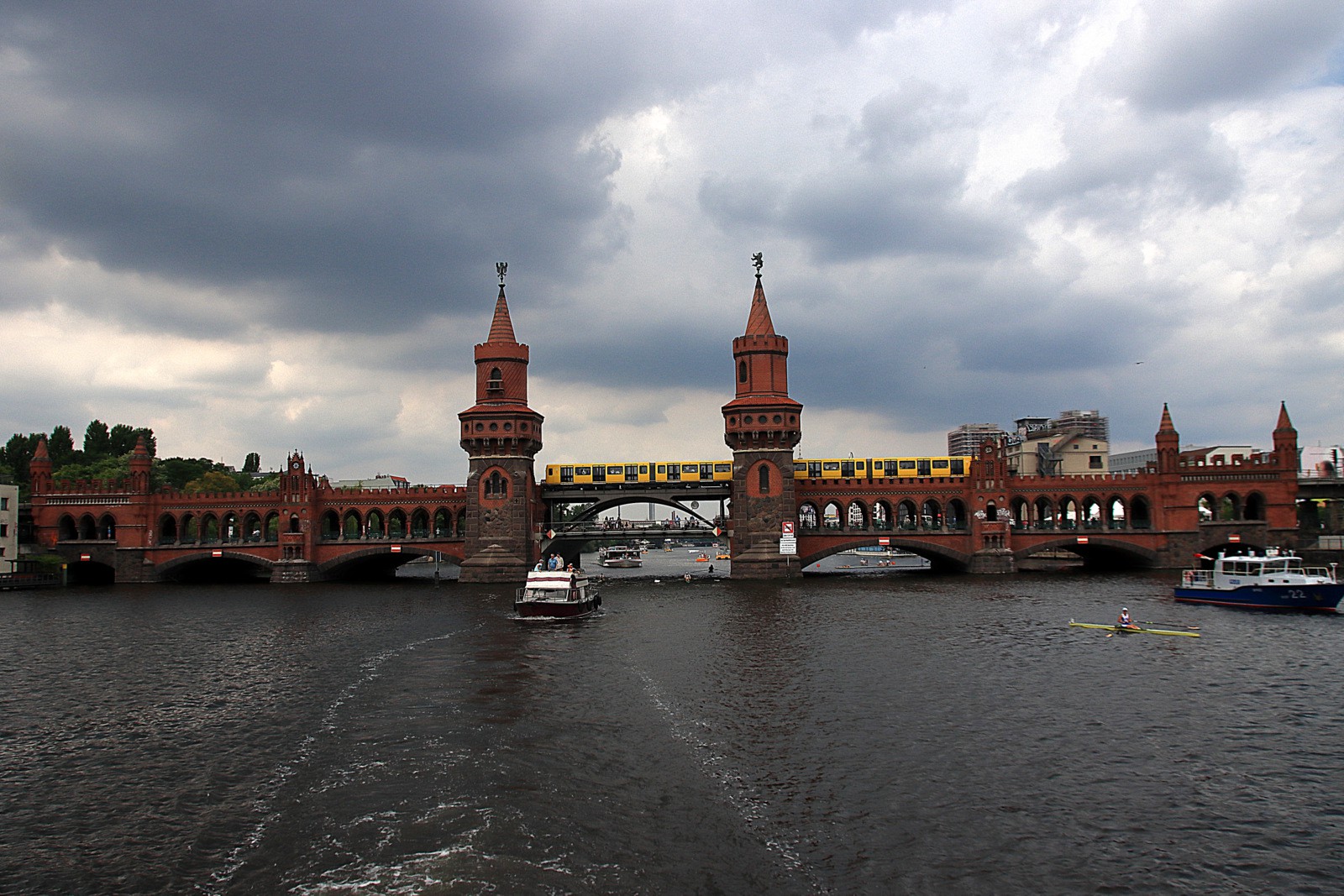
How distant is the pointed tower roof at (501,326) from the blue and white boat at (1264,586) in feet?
209

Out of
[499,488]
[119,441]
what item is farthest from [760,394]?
[119,441]

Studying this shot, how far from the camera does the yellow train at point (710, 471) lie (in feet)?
310

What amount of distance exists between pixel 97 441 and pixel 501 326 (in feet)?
323

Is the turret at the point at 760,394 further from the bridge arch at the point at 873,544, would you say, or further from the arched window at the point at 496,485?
the arched window at the point at 496,485

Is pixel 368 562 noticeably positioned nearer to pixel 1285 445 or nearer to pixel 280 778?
pixel 280 778

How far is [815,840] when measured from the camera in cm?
2020

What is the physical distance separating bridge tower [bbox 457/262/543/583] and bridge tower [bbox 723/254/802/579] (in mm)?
20211

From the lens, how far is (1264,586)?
2302 inches

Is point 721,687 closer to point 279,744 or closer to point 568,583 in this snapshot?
point 279,744

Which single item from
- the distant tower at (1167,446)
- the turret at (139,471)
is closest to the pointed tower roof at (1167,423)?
the distant tower at (1167,446)

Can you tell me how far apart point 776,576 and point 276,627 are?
46553mm

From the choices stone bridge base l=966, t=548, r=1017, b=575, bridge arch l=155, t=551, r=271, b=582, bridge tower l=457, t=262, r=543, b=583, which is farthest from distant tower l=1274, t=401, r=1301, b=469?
bridge arch l=155, t=551, r=271, b=582

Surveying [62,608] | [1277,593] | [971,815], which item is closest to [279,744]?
[971,815]

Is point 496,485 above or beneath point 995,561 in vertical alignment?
above
